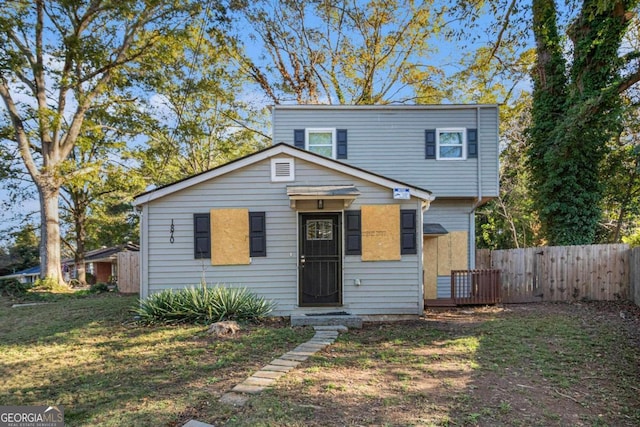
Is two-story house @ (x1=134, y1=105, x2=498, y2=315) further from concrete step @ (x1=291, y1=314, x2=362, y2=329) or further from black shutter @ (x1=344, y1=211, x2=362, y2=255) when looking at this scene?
concrete step @ (x1=291, y1=314, x2=362, y2=329)

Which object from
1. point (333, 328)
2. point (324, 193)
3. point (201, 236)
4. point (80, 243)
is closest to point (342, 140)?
point (324, 193)

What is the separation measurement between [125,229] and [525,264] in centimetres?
2307

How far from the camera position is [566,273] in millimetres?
10125

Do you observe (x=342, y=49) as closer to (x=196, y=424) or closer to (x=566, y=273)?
(x=566, y=273)

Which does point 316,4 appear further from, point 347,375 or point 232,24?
point 347,375

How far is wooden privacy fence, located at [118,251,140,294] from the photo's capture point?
47.3 ft

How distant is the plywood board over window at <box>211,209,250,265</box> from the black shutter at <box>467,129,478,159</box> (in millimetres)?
7507

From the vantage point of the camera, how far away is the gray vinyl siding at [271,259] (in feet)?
26.9

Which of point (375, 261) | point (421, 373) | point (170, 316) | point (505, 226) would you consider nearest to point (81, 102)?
point (170, 316)

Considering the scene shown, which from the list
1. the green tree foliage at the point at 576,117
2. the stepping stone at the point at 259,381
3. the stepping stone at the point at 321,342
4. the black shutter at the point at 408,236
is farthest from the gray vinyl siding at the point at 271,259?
the green tree foliage at the point at 576,117

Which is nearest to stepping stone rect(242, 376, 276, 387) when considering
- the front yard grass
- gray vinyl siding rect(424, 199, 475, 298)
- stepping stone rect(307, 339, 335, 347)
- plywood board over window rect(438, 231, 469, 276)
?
the front yard grass

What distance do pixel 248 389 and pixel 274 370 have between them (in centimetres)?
68

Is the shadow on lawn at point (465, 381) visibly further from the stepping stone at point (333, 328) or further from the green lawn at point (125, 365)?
the green lawn at point (125, 365)

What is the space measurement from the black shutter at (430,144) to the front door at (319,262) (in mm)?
5025
